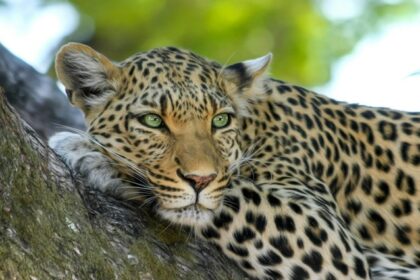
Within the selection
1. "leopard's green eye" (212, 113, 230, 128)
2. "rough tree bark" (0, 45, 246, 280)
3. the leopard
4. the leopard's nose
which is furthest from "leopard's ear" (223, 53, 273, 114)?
"rough tree bark" (0, 45, 246, 280)

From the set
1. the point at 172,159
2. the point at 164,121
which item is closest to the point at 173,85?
the point at 164,121

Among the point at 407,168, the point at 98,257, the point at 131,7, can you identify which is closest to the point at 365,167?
Answer: the point at 407,168

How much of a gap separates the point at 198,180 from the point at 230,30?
332 inches

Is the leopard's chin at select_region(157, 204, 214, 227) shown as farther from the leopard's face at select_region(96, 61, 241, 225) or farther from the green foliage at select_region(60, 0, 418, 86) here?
the green foliage at select_region(60, 0, 418, 86)

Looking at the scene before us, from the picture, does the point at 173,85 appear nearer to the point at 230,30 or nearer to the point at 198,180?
the point at 198,180

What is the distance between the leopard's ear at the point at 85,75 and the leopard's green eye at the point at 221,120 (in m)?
0.72

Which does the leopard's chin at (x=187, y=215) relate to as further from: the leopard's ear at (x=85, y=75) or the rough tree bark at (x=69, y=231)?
the leopard's ear at (x=85, y=75)

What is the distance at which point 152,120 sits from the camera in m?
7.12

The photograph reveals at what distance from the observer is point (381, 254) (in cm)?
802

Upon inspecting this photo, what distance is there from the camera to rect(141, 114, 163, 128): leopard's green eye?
7102 mm

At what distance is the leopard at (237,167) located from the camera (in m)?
6.82

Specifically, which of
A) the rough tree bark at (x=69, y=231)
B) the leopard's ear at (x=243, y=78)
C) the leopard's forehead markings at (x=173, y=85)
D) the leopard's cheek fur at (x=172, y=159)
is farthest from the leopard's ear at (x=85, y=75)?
the rough tree bark at (x=69, y=231)

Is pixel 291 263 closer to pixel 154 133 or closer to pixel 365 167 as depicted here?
pixel 154 133

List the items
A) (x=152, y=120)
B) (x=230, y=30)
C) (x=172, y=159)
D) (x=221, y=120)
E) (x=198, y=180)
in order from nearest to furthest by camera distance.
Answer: (x=198, y=180)
(x=172, y=159)
(x=152, y=120)
(x=221, y=120)
(x=230, y=30)
